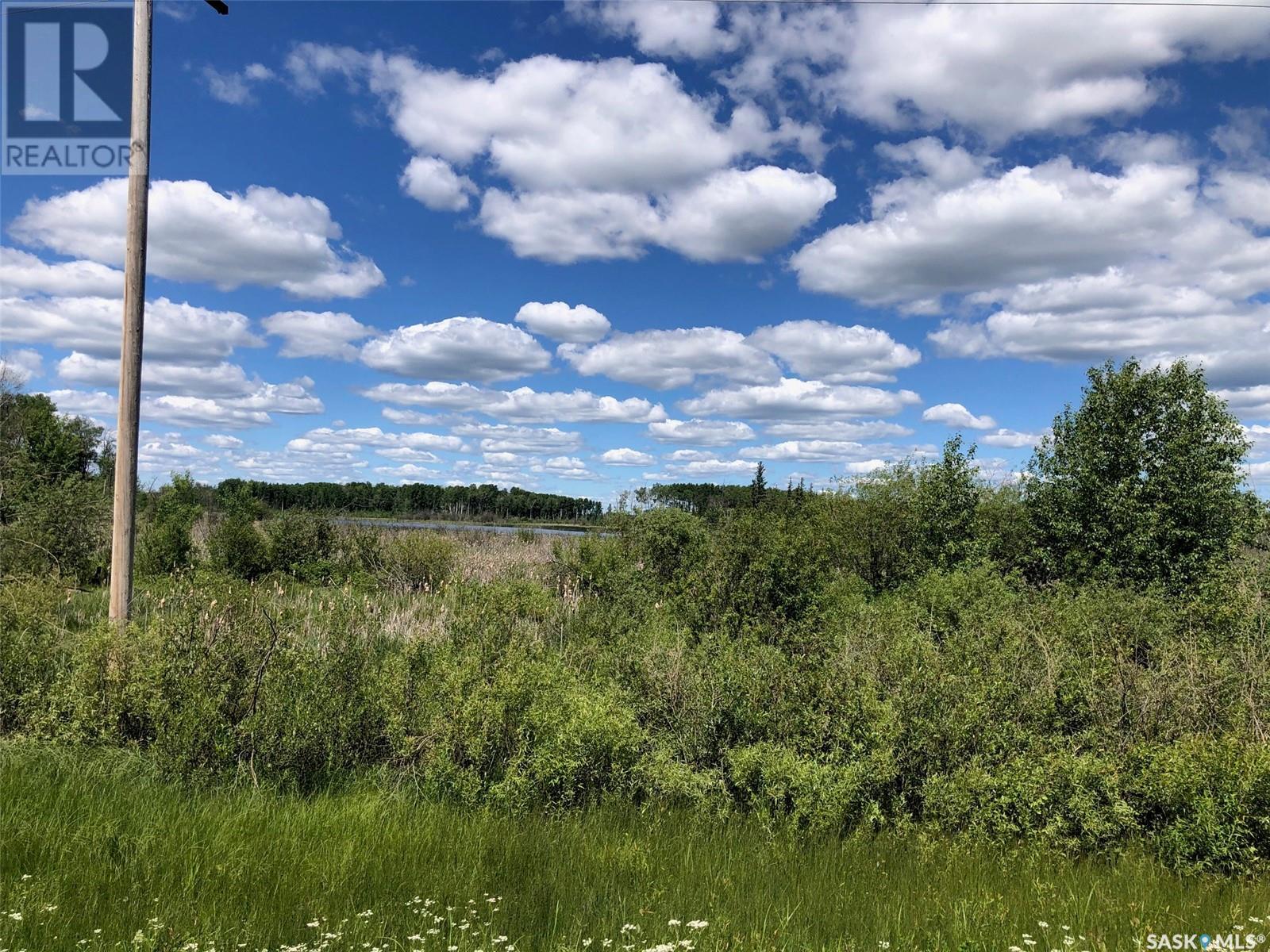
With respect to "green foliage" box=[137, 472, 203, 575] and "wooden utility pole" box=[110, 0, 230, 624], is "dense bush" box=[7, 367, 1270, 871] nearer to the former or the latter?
"wooden utility pole" box=[110, 0, 230, 624]

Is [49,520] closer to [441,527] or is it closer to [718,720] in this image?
[441,527]

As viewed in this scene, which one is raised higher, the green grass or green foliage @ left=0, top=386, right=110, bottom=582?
green foliage @ left=0, top=386, right=110, bottom=582

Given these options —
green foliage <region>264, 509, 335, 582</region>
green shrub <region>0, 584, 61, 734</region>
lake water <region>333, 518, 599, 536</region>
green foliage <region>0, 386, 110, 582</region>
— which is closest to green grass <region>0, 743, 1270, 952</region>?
green shrub <region>0, 584, 61, 734</region>

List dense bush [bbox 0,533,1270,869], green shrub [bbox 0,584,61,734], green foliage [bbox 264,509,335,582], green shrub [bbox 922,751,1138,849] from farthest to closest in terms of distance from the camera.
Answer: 1. green foliage [bbox 264,509,335,582]
2. green shrub [bbox 0,584,61,734]
3. dense bush [bbox 0,533,1270,869]
4. green shrub [bbox 922,751,1138,849]

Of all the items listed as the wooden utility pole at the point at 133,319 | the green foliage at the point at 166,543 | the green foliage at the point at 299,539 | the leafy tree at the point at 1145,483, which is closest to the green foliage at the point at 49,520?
the green foliage at the point at 166,543

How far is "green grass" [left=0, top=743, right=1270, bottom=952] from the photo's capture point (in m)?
3.91

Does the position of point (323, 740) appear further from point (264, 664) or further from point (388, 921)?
point (388, 921)

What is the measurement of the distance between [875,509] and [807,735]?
39.2ft

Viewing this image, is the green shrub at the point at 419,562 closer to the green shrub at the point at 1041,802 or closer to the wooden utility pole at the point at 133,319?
the wooden utility pole at the point at 133,319

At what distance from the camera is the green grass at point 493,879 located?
3.91 m

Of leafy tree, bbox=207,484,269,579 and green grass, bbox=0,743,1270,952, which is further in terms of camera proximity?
leafy tree, bbox=207,484,269,579

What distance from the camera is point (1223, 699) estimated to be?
23.1 ft

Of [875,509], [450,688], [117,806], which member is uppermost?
[875,509]

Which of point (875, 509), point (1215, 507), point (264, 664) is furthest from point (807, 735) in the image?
point (1215, 507)
